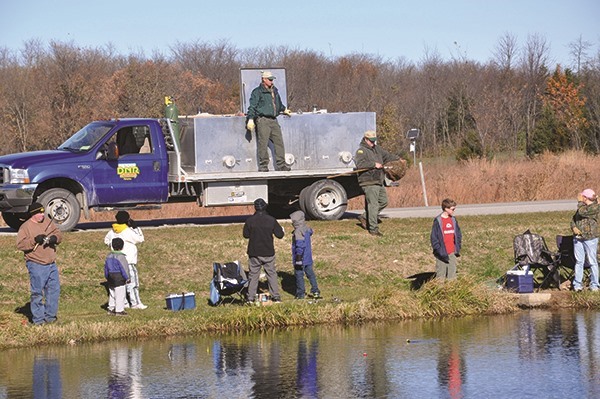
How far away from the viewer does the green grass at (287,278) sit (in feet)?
56.7

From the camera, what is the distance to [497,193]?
115ft

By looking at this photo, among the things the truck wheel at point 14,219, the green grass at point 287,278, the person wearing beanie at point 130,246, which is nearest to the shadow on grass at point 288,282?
the green grass at point 287,278

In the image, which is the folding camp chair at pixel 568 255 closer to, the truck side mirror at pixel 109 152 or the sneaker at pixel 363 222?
the sneaker at pixel 363 222

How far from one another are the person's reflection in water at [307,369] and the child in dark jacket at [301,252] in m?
3.12

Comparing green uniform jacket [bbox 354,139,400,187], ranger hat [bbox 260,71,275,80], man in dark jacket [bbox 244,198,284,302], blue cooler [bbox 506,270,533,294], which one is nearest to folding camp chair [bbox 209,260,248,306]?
man in dark jacket [bbox 244,198,284,302]

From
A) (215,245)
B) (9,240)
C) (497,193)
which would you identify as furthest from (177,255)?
(497,193)

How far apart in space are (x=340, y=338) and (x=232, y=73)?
239ft

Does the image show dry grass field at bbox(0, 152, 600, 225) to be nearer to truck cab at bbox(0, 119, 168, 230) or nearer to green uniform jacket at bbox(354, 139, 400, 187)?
green uniform jacket at bbox(354, 139, 400, 187)

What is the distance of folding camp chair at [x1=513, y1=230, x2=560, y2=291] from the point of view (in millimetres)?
19891

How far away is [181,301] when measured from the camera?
1862cm

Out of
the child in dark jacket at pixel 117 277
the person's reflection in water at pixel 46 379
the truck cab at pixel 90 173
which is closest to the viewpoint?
the person's reflection in water at pixel 46 379

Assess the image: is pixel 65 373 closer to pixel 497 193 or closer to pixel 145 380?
pixel 145 380

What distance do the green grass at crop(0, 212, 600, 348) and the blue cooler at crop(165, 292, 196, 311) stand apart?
9.0 inches

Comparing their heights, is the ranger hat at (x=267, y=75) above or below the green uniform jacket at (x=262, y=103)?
above
